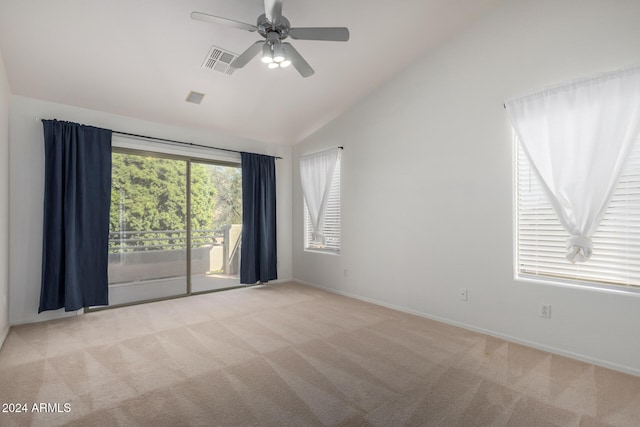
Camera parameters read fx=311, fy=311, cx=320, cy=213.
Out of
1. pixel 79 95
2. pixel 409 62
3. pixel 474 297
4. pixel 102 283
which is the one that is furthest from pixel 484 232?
pixel 79 95

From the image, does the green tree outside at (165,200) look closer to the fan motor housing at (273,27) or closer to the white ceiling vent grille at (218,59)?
the white ceiling vent grille at (218,59)

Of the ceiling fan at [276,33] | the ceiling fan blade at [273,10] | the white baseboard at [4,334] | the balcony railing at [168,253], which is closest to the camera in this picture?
the ceiling fan blade at [273,10]

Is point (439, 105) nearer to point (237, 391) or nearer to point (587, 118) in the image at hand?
point (587, 118)

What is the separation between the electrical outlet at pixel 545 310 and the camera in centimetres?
279

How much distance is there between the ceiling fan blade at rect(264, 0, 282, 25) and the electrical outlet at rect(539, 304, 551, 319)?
10.9 feet

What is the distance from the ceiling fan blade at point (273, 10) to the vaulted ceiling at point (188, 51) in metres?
0.65

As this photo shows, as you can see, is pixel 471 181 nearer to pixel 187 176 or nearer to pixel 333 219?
pixel 333 219

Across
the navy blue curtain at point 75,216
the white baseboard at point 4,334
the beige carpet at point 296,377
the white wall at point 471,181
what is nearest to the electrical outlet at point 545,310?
the white wall at point 471,181

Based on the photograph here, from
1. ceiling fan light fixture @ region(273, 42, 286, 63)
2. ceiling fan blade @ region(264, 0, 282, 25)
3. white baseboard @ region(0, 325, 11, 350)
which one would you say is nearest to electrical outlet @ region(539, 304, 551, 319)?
ceiling fan light fixture @ region(273, 42, 286, 63)

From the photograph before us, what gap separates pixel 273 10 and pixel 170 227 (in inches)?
135

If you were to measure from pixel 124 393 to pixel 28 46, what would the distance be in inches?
128

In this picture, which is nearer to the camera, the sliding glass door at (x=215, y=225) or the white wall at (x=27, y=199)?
the white wall at (x=27, y=199)

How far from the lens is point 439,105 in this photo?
3.62 m

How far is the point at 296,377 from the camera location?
2.35 meters
